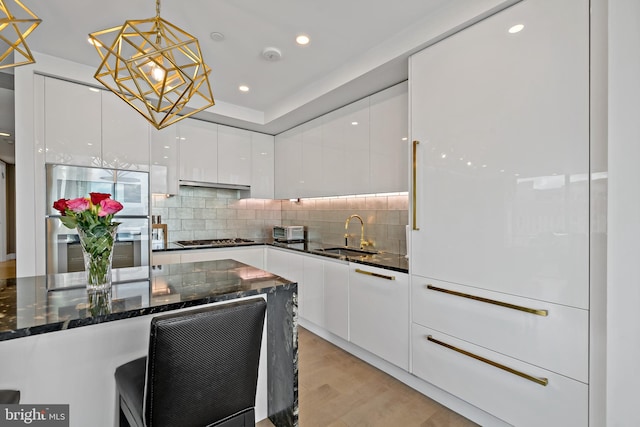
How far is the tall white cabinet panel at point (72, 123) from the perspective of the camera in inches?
95.1

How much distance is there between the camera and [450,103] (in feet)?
6.04

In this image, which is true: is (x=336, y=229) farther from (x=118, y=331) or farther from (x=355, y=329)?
(x=118, y=331)

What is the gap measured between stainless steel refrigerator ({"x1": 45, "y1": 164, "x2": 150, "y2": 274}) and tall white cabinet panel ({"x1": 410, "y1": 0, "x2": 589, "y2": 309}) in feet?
8.28

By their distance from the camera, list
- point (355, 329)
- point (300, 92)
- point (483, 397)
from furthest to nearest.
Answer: point (300, 92), point (355, 329), point (483, 397)

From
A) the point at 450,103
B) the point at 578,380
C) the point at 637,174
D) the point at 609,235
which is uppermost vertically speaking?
the point at 450,103

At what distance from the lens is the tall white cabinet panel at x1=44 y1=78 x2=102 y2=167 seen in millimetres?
2416

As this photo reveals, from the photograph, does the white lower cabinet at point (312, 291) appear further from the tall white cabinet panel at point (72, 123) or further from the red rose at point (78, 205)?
the tall white cabinet panel at point (72, 123)

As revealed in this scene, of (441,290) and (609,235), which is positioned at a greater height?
(609,235)

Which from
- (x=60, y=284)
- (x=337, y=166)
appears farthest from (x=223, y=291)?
(x=337, y=166)

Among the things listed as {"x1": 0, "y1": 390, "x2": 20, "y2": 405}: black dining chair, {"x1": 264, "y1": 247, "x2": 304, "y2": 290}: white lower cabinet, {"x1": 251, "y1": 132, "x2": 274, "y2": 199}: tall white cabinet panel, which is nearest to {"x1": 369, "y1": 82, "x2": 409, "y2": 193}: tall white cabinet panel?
{"x1": 264, "y1": 247, "x2": 304, "y2": 290}: white lower cabinet

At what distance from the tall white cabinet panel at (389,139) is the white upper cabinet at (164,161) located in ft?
7.29

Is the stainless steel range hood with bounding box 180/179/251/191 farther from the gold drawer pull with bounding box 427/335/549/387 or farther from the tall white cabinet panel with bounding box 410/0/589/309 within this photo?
the gold drawer pull with bounding box 427/335/549/387

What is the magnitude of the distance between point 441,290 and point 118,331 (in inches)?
69.4

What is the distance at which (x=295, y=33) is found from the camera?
206cm
